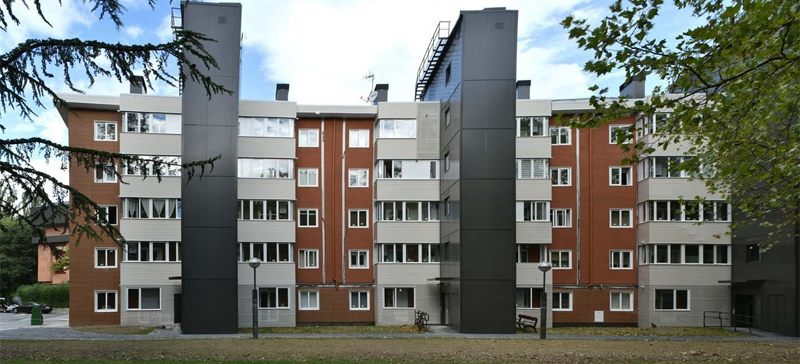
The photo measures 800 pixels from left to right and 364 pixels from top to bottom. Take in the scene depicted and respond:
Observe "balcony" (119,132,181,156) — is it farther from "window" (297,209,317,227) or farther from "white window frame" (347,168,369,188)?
"white window frame" (347,168,369,188)

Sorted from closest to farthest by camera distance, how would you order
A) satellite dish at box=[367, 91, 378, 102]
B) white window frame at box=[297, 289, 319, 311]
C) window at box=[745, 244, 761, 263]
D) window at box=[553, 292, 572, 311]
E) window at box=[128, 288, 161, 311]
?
window at box=[745, 244, 761, 263]
window at box=[128, 288, 161, 311]
window at box=[553, 292, 572, 311]
white window frame at box=[297, 289, 319, 311]
satellite dish at box=[367, 91, 378, 102]

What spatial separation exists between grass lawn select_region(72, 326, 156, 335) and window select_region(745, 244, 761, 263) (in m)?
27.9

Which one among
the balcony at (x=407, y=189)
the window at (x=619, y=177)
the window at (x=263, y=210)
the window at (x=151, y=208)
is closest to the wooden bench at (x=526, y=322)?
the balcony at (x=407, y=189)

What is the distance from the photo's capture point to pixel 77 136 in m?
31.9

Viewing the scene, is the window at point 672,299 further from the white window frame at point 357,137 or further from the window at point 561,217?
the white window frame at point 357,137

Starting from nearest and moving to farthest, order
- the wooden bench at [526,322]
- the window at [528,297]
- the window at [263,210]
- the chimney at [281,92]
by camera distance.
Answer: the wooden bench at [526,322] → the window at [528,297] → the window at [263,210] → the chimney at [281,92]

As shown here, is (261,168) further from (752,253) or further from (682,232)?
(752,253)

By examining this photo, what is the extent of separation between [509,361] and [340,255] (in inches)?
712

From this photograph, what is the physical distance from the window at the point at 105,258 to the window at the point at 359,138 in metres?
13.2

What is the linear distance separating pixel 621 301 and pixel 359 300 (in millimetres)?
13605

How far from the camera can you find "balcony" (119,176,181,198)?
31.5 metres

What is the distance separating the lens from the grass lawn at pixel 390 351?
1733 cm

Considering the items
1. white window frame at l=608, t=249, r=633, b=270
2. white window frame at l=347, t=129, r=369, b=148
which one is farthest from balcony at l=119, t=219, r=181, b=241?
white window frame at l=608, t=249, r=633, b=270

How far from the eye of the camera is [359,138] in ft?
115
